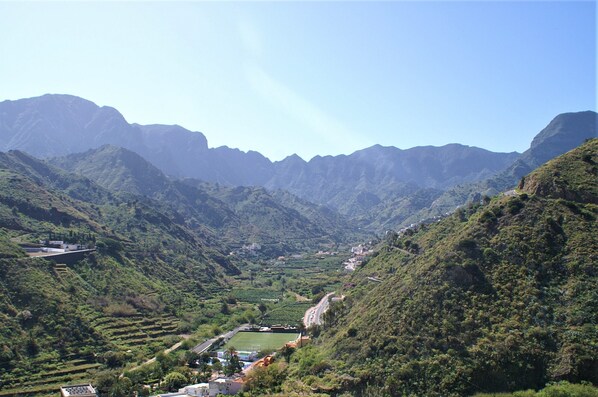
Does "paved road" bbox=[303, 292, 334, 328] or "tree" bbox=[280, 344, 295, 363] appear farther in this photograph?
"paved road" bbox=[303, 292, 334, 328]

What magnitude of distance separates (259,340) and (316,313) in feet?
40.7

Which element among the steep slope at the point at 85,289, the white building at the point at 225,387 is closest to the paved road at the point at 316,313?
the steep slope at the point at 85,289

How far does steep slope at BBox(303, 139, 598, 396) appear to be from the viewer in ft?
116

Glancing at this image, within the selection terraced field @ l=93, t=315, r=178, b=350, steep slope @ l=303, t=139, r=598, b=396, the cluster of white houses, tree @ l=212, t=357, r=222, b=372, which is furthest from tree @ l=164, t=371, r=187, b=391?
steep slope @ l=303, t=139, r=598, b=396

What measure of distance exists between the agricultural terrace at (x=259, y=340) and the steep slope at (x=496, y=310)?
1333 centimetres

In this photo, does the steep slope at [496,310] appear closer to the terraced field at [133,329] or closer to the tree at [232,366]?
the tree at [232,366]

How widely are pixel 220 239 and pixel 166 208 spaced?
2409 centimetres

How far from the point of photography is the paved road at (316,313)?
7015 centimetres

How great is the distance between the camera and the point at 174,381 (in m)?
47.8

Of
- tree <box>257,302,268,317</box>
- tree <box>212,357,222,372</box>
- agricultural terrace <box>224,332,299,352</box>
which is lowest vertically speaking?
agricultural terrace <box>224,332,299,352</box>

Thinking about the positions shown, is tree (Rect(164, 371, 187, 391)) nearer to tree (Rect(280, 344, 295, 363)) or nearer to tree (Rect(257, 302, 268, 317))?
tree (Rect(280, 344, 295, 363))

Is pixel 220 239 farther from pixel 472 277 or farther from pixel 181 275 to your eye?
pixel 472 277

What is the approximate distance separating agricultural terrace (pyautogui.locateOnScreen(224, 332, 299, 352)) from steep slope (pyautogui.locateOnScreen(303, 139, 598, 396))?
13.3 metres

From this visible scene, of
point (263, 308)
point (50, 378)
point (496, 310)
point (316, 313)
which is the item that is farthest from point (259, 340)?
point (496, 310)
